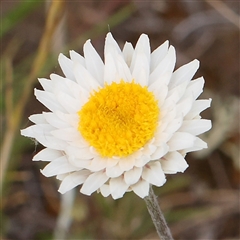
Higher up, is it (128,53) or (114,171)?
(128,53)

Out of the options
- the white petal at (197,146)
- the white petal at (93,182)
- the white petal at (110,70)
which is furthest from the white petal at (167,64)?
the white petal at (93,182)

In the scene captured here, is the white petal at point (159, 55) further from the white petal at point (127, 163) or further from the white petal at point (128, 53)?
the white petal at point (127, 163)

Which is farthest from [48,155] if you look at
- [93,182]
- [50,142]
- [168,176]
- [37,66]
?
[168,176]

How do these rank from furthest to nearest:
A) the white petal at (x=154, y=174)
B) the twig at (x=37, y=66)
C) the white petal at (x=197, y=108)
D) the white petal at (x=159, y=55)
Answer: the twig at (x=37, y=66), the white petal at (x=159, y=55), the white petal at (x=197, y=108), the white petal at (x=154, y=174)

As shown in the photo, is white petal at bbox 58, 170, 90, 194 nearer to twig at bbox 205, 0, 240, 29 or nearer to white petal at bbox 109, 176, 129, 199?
white petal at bbox 109, 176, 129, 199

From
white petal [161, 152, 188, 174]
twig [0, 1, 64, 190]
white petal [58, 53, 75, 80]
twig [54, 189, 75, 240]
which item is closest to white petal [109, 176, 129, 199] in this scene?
white petal [161, 152, 188, 174]

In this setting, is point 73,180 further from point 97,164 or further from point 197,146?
point 197,146

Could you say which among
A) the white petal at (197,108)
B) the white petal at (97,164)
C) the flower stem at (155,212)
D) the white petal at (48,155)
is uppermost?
the white petal at (48,155)
